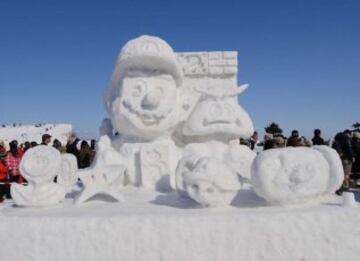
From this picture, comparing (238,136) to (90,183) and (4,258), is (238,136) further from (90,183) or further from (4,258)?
(4,258)

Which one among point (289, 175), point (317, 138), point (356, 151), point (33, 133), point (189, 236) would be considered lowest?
point (189, 236)

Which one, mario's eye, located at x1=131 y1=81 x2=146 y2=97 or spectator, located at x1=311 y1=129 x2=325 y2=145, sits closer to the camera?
mario's eye, located at x1=131 y1=81 x2=146 y2=97

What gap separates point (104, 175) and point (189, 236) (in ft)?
4.64

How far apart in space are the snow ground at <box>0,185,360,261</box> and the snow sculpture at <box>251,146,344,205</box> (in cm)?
15

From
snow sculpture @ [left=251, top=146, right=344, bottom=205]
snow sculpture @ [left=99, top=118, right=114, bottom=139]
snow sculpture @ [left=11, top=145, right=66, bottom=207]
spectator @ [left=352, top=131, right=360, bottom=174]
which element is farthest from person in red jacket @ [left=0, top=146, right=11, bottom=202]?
spectator @ [left=352, top=131, right=360, bottom=174]

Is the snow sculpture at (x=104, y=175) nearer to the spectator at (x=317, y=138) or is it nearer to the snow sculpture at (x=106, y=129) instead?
the snow sculpture at (x=106, y=129)

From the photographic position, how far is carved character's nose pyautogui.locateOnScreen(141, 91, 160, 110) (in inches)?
153

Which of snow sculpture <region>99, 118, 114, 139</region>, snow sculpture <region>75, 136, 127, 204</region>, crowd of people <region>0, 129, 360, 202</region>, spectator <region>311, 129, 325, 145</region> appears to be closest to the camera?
snow sculpture <region>75, 136, 127, 204</region>

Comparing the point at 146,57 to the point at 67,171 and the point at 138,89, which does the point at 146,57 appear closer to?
the point at 138,89

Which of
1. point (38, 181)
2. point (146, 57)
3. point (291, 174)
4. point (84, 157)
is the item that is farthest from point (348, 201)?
point (84, 157)

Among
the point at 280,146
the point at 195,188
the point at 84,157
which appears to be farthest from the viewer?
the point at 84,157

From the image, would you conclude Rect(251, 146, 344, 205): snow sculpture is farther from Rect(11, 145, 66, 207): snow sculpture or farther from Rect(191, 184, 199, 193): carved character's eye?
Rect(11, 145, 66, 207): snow sculpture

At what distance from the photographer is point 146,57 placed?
3.98 meters

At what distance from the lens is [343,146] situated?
6.54 m
